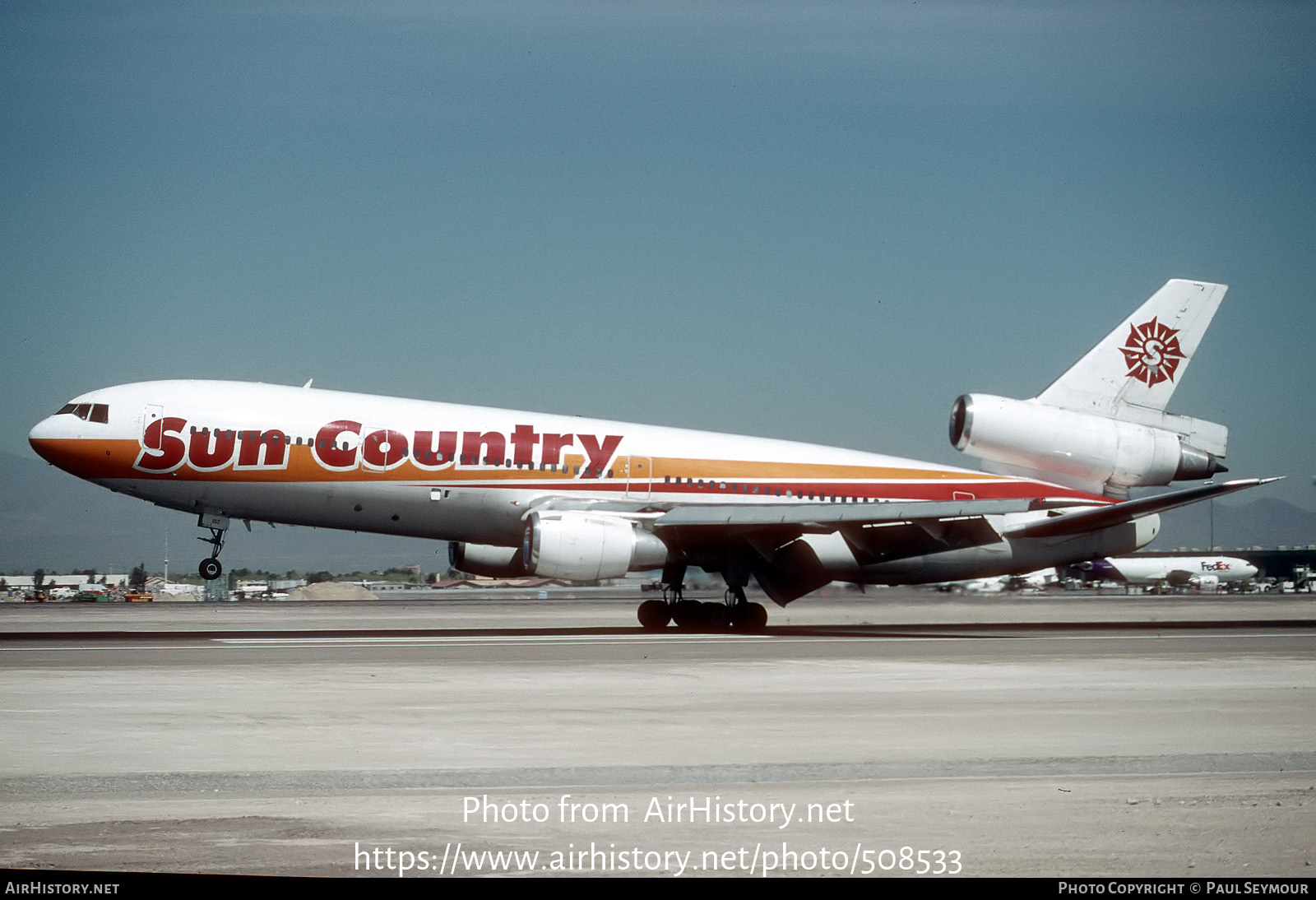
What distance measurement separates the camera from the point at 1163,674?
17.7 m

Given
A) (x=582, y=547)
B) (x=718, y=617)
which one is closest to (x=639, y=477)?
(x=718, y=617)

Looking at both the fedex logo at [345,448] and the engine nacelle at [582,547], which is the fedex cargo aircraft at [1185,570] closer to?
the fedex logo at [345,448]

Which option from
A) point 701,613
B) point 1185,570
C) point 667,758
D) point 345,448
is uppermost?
point 345,448

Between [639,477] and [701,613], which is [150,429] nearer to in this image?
[639,477]

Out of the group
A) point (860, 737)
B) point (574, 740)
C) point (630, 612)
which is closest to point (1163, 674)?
point (860, 737)

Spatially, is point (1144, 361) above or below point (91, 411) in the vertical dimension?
above

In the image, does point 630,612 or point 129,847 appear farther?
point 630,612

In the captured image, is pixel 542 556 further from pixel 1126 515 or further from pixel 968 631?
A: pixel 1126 515

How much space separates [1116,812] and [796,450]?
970 inches

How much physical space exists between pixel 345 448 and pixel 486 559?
493 centimetres

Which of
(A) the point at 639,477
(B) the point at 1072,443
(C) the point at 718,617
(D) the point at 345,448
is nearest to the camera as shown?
(D) the point at 345,448

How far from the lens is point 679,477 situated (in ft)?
103

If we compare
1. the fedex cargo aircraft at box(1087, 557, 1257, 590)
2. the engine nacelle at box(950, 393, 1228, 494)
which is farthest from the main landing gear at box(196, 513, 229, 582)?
the fedex cargo aircraft at box(1087, 557, 1257, 590)

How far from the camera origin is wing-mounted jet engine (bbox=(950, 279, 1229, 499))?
3194 cm
